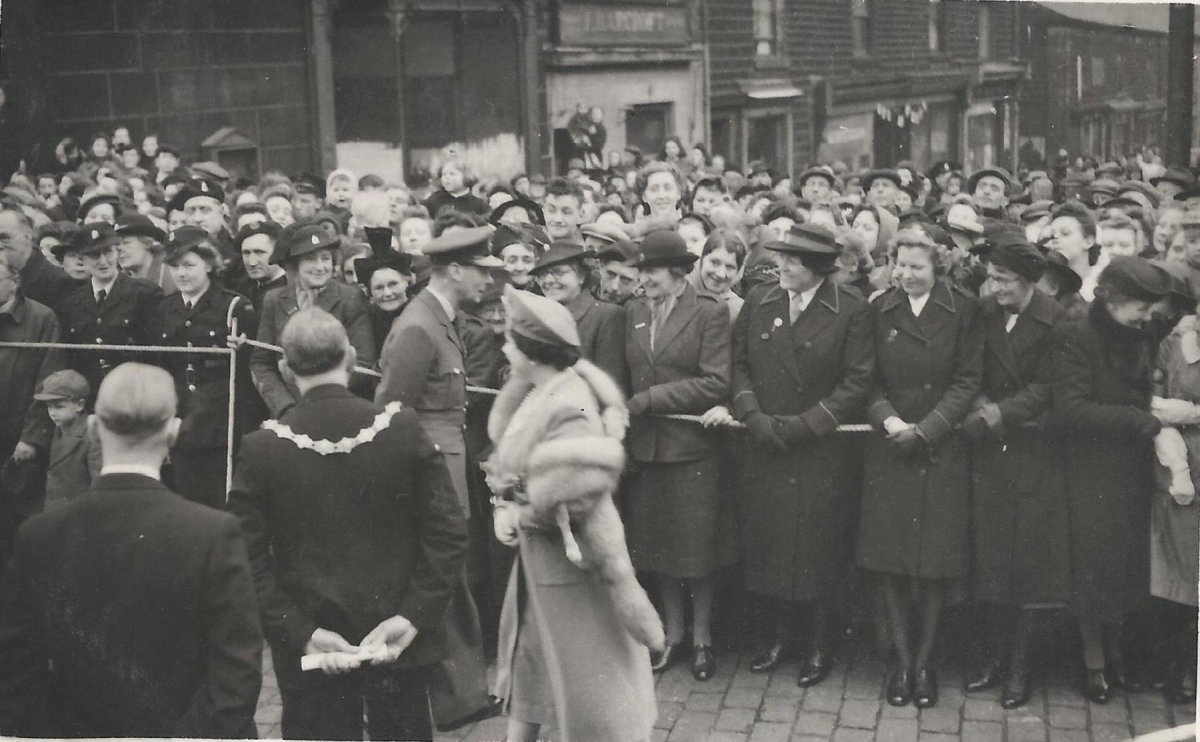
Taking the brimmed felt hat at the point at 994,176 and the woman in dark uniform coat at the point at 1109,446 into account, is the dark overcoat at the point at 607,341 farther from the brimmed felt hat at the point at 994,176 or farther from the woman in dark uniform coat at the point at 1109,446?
the brimmed felt hat at the point at 994,176

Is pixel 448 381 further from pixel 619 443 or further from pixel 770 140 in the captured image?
pixel 770 140

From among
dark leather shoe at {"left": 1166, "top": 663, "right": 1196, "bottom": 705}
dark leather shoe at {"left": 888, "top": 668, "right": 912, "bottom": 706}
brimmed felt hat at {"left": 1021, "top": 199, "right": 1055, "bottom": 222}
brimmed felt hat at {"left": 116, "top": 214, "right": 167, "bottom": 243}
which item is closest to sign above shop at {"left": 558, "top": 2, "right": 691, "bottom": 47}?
brimmed felt hat at {"left": 1021, "top": 199, "right": 1055, "bottom": 222}

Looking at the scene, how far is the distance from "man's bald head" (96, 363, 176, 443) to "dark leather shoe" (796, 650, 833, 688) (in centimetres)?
328

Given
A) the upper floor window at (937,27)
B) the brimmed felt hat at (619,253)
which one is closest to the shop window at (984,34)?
the upper floor window at (937,27)

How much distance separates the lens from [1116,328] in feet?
16.3

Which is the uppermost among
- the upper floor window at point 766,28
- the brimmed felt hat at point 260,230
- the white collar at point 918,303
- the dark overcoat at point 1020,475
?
the upper floor window at point 766,28

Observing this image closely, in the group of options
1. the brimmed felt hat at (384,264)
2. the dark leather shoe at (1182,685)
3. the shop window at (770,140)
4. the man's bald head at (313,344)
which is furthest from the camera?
the shop window at (770,140)

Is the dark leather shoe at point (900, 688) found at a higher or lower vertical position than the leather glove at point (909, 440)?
lower

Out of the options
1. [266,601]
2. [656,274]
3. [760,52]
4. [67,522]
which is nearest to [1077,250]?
[656,274]

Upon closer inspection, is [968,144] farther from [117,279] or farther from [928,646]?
[117,279]

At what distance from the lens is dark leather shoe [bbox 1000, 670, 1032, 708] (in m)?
5.09

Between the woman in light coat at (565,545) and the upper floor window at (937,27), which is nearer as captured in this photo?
the woman in light coat at (565,545)

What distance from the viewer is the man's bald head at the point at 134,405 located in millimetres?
3117

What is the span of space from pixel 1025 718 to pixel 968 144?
7.58 meters
